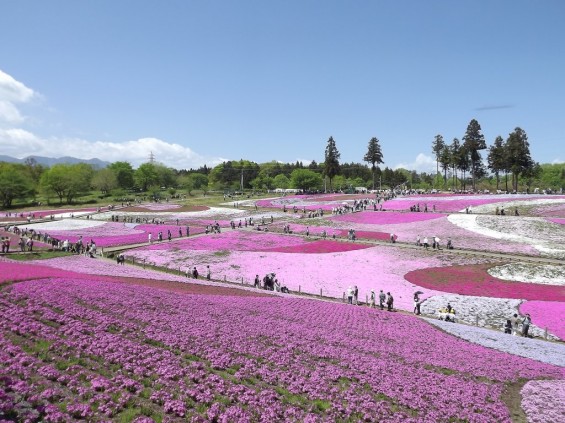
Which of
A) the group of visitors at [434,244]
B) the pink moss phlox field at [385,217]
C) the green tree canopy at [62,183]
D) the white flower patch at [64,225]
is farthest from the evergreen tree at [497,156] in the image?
the green tree canopy at [62,183]

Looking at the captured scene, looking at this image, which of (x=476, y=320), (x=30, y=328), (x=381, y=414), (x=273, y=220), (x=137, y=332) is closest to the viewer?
(x=381, y=414)

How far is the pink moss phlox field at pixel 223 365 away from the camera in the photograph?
436 inches

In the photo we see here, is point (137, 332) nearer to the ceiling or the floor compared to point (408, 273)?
nearer to the ceiling

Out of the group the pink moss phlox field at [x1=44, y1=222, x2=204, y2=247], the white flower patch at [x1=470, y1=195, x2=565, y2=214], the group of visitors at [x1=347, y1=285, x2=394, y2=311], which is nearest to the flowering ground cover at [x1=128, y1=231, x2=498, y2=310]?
the group of visitors at [x1=347, y1=285, x2=394, y2=311]

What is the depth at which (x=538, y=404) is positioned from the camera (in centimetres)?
1366

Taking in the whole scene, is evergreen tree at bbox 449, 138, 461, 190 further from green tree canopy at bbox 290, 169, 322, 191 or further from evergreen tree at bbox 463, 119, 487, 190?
green tree canopy at bbox 290, 169, 322, 191

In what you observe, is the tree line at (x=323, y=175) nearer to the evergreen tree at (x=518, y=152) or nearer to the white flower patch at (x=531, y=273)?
the evergreen tree at (x=518, y=152)

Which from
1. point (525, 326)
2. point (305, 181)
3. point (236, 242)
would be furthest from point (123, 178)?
point (525, 326)

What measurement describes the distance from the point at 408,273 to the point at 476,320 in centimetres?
1287

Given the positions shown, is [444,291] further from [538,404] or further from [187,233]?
[187,233]

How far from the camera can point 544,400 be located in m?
13.9

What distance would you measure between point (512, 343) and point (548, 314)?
27.0 feet

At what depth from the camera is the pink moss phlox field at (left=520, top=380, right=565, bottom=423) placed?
12758 millimetres

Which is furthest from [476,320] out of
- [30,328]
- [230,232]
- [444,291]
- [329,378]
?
[230,232]
